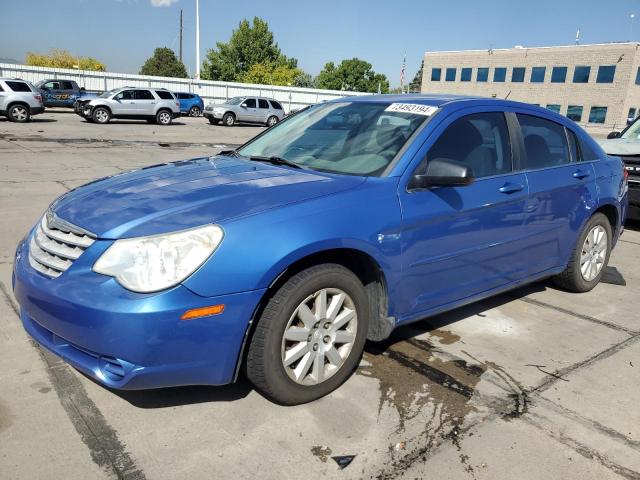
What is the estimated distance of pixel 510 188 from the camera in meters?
3.77

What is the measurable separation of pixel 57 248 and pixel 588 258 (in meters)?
4.36

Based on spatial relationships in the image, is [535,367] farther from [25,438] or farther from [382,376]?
[25,438]

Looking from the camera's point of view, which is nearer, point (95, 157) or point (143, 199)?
point (143, 199)

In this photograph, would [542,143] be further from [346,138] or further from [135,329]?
[135,329]

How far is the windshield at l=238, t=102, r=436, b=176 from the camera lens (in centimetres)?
336

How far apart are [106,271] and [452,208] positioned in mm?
2030

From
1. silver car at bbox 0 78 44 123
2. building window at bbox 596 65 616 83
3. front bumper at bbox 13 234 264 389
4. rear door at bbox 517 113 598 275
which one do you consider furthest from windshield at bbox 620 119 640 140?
building window at bbox 596 65 616 83

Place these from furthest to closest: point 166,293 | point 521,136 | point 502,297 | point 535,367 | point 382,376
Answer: point 502,297
point 521,136
point 535,367
point 382,376
point 166,293

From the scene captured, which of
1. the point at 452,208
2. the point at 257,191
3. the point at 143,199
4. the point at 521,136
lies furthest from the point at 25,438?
the point at 521,136

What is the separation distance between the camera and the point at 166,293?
2.35 metres

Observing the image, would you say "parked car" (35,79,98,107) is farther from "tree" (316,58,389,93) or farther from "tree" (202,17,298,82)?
"tree" (316,58,389,93)

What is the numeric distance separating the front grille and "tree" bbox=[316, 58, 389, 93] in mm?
102446

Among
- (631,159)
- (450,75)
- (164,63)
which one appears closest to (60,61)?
(164,63)

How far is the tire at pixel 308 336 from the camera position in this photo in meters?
2.64
